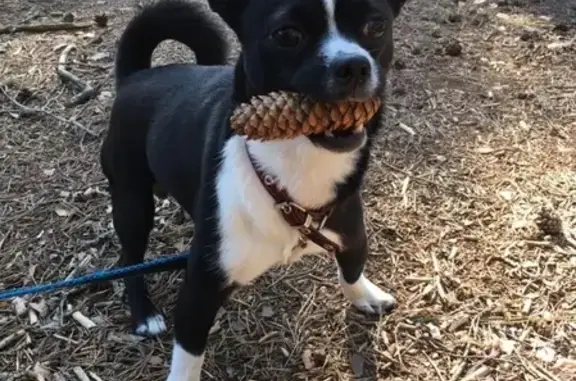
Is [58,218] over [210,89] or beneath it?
beneath

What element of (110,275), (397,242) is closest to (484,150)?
(397,242)

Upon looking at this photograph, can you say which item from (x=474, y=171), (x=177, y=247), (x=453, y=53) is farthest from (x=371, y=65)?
(x=453, y=53)

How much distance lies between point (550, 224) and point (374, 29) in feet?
4.39

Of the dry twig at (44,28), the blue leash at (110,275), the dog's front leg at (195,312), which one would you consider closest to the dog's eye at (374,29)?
the dog's front leg at (195,312)

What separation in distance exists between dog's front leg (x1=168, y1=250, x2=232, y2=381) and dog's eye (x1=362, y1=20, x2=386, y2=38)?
2.26ft

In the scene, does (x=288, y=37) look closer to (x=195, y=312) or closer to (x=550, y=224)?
(x=195, y=312)

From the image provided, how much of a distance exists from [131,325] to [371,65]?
1.27 m

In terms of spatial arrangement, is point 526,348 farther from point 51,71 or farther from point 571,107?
point 51,71

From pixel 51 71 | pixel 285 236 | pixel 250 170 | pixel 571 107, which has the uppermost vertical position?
pixel 250 170

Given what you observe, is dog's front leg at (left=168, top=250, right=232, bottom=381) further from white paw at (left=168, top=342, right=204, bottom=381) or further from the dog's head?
the dog's head

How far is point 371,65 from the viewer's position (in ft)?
5.99

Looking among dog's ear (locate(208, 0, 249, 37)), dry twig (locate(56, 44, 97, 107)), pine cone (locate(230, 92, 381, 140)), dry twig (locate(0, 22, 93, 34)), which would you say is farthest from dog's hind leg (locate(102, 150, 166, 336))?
dry twig (locate(0, 22, 93, 34))

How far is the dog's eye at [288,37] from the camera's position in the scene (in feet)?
6.10

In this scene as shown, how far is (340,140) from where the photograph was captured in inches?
75.8
